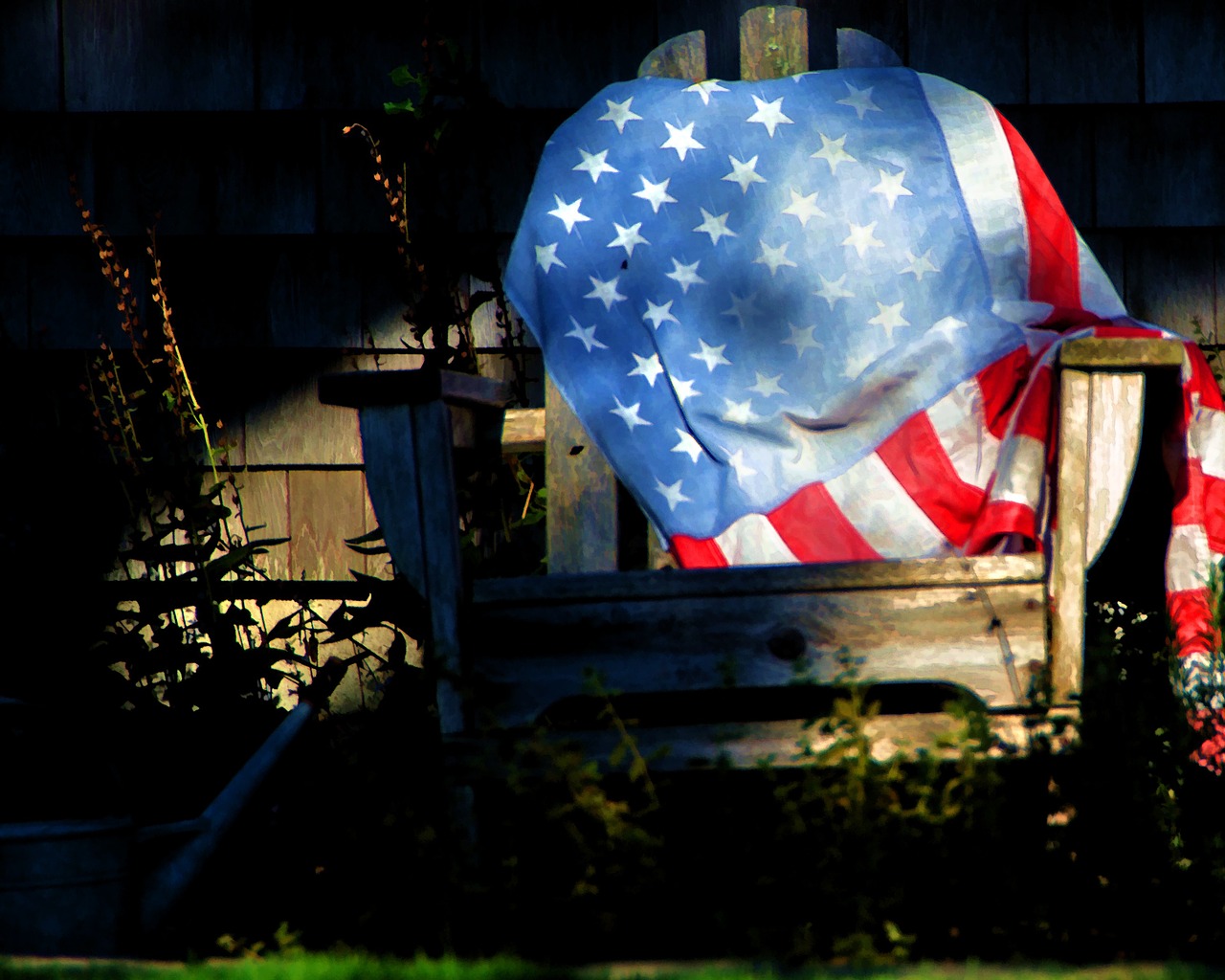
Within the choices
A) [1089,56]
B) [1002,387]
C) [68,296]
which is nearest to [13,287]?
[68,296]

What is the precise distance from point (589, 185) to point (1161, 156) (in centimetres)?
137

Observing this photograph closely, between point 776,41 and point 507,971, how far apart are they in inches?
72.9

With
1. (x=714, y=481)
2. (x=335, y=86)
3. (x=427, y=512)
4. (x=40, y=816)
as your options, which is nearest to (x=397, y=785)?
(x=427, y=512)

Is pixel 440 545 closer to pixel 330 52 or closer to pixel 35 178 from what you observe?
pixel 330 52

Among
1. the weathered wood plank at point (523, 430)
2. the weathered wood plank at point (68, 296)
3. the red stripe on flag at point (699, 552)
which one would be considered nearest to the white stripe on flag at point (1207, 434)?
the red stripe on flag at point (699, 552)

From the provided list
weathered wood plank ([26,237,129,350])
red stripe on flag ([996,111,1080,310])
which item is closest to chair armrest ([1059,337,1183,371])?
red stripe on flag ([996,111,1080,310])

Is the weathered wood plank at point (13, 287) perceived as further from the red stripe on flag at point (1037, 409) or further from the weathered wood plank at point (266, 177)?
the red stripe on flag at point (1037, 409)

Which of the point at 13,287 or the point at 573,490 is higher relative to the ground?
the point at 13,287

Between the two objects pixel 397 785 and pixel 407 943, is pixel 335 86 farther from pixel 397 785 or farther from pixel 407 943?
pixel 407 943

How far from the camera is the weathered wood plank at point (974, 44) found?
2.87m

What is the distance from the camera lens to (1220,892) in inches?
66.0

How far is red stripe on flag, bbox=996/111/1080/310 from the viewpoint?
7.39 feet

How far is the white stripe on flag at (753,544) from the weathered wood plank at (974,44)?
1.31m

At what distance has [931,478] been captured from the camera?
2129 millimetres
